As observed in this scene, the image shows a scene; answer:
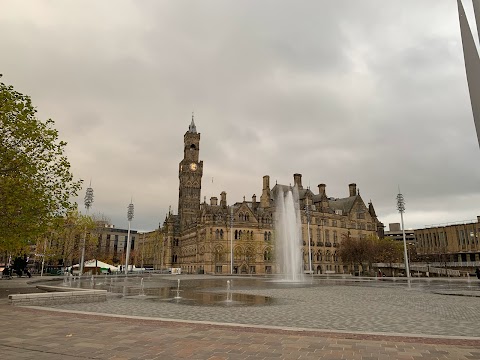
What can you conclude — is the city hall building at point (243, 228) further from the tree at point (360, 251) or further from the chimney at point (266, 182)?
the tree at point (360, 251)

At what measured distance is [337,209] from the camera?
334 feet

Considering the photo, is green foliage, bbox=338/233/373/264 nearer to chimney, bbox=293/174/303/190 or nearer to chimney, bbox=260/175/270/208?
chimney, bbox=260/175/270/208

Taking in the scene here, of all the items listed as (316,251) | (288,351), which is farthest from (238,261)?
(288,351)

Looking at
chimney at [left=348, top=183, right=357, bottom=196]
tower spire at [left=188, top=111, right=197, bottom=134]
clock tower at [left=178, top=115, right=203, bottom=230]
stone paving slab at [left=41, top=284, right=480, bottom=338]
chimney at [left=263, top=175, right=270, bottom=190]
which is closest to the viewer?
stone paving slab at [left=41, top=284, right=480, bottom=338]

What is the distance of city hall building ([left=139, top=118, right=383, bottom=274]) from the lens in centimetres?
8062

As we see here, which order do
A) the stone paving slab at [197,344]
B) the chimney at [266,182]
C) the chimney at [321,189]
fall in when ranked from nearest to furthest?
the stone paving slab at [197,344] → the chimney at [266,182] → the chimney at [321,189]

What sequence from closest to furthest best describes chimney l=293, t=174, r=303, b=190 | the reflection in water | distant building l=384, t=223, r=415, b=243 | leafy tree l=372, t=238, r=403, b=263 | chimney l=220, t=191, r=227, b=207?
the reflection in water < leafy tree l=372, t=238, r=403, b=263 < chimney l=220, t=191, r=227, b=207 < chimney l=293, t=174, r=303, b=190 < distant building l=384, t=223, r=415, b=243

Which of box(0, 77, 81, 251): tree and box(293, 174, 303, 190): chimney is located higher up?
box(293, 174, 303, 190): chimney

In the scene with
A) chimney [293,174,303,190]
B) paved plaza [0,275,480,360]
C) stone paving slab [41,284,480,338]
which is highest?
chimney [293,174,303,190]

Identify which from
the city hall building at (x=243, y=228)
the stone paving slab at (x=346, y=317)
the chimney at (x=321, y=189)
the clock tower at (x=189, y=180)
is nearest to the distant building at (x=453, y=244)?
the city hall building at (x=243, y=228)

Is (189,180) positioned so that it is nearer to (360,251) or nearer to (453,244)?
(360,251)

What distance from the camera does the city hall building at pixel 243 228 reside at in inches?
3174

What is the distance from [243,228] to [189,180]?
3289cm

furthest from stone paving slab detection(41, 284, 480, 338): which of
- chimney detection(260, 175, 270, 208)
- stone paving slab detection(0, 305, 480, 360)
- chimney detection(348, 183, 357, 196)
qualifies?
chimney detection(348, 183, 357, 196)
